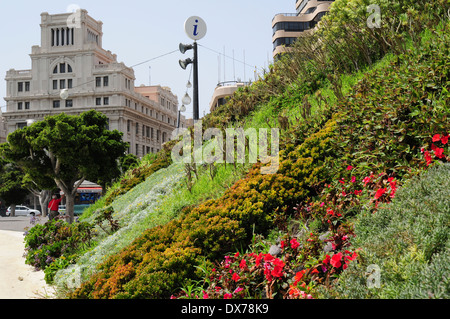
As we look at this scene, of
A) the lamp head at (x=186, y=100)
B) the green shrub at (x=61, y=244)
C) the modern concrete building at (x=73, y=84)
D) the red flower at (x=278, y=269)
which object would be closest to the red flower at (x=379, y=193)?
the red flower at (x=278, y=269)

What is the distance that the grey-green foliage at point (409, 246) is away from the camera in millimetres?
2604

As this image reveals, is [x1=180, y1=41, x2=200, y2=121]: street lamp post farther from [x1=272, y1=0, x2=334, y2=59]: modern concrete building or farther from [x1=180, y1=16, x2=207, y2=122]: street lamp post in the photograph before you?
[x1=272, y1=0, x2=334, y2=59]: modern concrete building

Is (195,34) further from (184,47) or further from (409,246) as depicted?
(409,246)

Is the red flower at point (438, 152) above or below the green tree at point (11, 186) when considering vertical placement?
above

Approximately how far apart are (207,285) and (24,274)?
6.45m

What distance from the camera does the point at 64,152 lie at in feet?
74.7

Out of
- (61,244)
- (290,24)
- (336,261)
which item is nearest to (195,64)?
(61,244)

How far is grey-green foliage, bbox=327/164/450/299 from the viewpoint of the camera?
260 cm

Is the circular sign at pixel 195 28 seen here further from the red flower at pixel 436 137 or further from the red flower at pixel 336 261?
the red flower at pixel 336 261

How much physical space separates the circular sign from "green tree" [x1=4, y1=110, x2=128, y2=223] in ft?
45.6

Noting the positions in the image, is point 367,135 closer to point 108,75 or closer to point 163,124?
point 108,75

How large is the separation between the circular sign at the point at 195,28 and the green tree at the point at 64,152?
13908mm

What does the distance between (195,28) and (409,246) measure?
33.3ft
